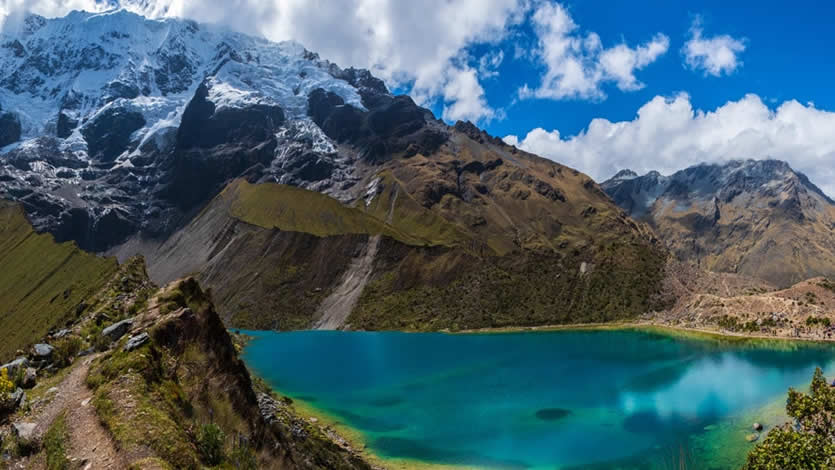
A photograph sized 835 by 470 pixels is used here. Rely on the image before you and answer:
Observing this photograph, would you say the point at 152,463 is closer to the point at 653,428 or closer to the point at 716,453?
the point at 716,453

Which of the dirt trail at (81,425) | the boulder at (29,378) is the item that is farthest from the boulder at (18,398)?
the boulder at (29,378)

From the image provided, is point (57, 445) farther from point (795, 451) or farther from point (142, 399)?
point (795, 451)

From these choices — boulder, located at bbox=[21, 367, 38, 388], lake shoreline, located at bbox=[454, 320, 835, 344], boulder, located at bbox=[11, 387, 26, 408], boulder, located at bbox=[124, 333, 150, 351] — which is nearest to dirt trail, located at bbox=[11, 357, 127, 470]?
boulder, located at bbox=[11, 387, 26, 408]

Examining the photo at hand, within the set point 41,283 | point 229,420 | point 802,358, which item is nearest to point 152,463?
point 229,420

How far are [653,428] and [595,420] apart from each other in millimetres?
6640

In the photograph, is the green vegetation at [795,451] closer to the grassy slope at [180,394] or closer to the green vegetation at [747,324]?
the grassy slope at [180,394]

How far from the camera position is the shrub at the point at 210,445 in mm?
16295

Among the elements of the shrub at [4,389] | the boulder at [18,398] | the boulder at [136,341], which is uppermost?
the boulder at [136,341]

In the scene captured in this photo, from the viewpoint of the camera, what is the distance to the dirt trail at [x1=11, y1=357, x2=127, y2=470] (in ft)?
48.5

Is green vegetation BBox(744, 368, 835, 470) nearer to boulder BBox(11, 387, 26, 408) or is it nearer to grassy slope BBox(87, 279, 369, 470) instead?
grassy slope BBox(87, 279, 369, 470)

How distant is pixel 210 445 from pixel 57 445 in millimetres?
4341

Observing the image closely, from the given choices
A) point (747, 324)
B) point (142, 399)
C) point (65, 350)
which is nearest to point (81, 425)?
point (142, 399)

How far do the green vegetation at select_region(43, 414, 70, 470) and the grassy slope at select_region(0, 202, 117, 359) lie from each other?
1425 inches

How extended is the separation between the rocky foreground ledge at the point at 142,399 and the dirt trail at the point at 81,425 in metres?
0.04
